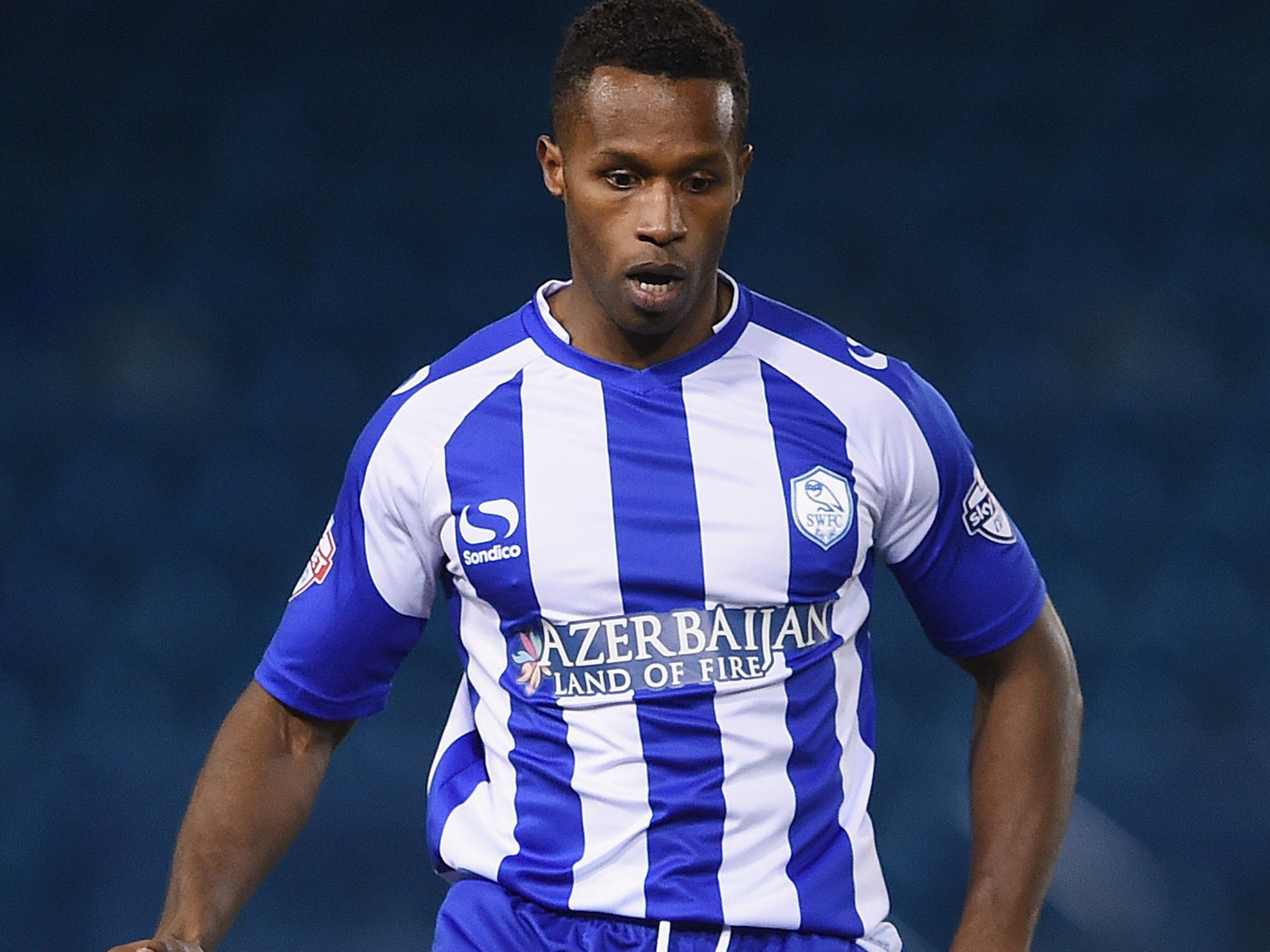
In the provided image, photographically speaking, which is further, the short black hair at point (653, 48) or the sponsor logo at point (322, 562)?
the sponsor logo at point (322, 562)

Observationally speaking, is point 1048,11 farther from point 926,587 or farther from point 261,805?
point 261,805

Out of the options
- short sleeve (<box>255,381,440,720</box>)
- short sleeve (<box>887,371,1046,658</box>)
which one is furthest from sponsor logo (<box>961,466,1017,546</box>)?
short sleeve (<box>255,381,440,720</box>)

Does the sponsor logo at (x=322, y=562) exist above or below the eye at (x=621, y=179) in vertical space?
below

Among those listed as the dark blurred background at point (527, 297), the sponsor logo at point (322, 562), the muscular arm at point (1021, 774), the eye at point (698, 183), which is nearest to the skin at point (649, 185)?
the eye at point (698, 183)

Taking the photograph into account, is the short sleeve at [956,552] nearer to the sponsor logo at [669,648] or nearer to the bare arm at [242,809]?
the sponsor logo at [669,648]

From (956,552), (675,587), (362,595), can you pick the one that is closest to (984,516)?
(956,552)

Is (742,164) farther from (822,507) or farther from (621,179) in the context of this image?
(822,507)

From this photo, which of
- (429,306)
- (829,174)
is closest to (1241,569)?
(829,174)

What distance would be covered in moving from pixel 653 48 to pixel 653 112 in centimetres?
6

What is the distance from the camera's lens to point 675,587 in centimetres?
155

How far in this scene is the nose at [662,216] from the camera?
1.50 metres

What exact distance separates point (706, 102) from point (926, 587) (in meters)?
0.47

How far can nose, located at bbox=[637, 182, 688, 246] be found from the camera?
1.50 m

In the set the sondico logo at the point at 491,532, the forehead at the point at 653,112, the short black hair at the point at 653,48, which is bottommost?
the sondico logo at the point at 491,532
